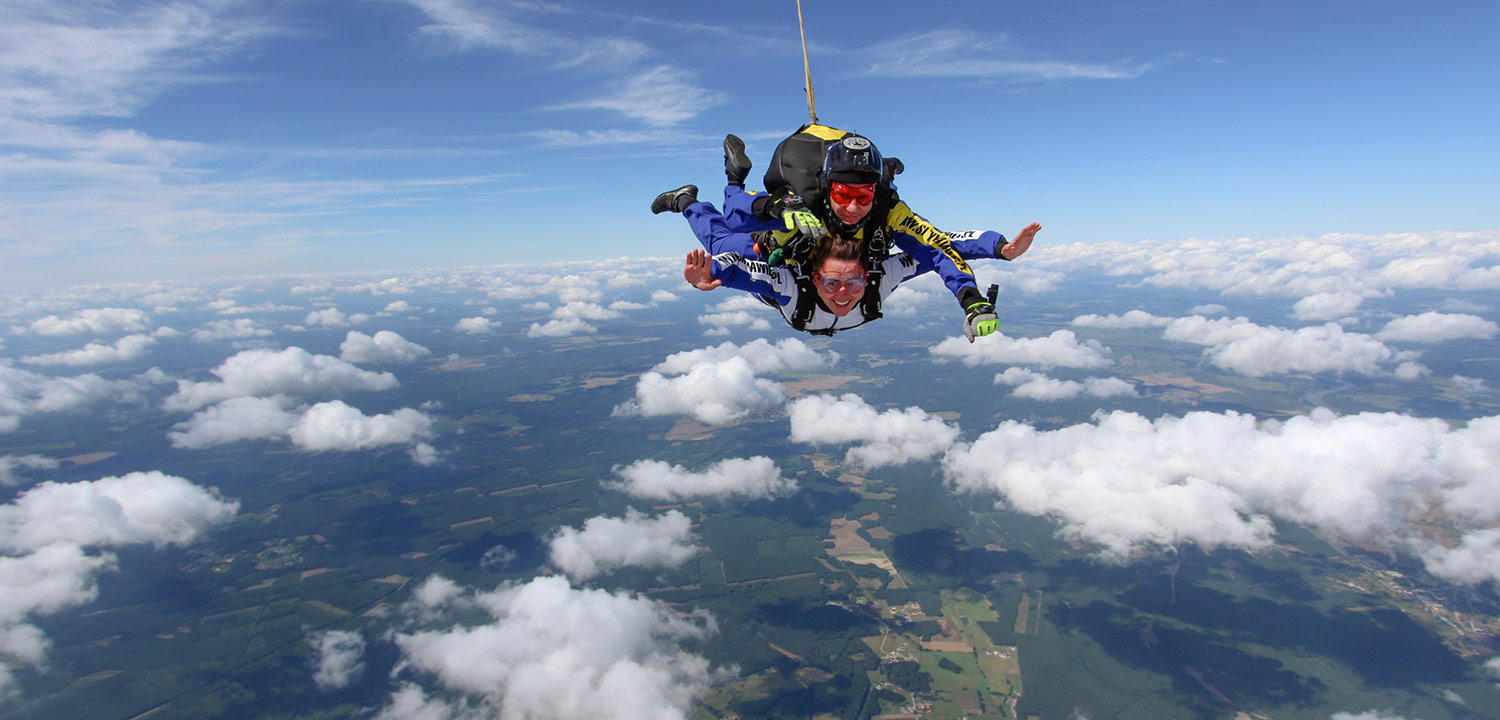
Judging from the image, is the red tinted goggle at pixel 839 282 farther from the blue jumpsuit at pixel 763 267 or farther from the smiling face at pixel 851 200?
the smiling face at pixel 851 200

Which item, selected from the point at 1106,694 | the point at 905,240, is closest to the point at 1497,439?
the point at 1106,694

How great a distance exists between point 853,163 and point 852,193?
0.97 ft

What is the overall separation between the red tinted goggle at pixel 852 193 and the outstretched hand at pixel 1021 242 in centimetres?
126

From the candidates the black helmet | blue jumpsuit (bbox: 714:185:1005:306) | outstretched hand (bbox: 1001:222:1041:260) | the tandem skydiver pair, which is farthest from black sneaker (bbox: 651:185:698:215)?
outstretched hand (bbox: 1001:222:1041:260)

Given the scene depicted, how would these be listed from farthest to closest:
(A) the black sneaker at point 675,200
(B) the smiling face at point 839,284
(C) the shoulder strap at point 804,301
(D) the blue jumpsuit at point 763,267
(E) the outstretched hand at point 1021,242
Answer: (A) the black sneaker at point 675,200
(C) the shoulder strap at point 804,301
(B) the smiling face at point 839,284
(D) the blue jumpsuit at point 763,267
(E) the outstretched hand at point 1021,242

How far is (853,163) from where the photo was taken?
14.6 feet

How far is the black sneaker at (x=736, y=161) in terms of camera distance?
6.06 metres

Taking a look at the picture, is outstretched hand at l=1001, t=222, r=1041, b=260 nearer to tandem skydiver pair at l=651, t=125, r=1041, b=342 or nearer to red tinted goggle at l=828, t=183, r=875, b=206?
tandem skydiver pair at l=651, t=125, r=1041, b=342

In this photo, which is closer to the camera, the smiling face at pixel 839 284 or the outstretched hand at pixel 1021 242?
the outstretched hand at pixel 1021 242

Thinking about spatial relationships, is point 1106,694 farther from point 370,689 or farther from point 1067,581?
point 370,689

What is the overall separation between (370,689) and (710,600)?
41375 millimetres

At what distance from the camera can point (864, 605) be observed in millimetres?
70375

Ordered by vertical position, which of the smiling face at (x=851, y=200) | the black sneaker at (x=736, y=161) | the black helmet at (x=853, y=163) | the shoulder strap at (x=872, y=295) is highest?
the black sneaker at (x=736, y=161)

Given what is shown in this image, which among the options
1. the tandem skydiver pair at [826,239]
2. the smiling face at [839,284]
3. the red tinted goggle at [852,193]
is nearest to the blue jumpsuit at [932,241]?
the tandem skydiver pair at [826,239]
